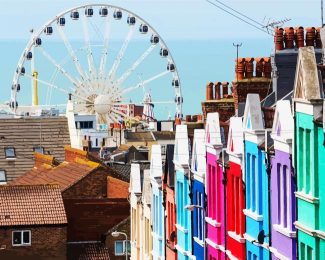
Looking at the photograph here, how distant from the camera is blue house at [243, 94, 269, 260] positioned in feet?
115

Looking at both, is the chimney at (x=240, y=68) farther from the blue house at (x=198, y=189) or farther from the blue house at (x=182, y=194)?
the blue house at (x=182, y=194)

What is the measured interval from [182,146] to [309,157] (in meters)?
15.5

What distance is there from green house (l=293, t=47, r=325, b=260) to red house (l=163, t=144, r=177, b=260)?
53.9 feet

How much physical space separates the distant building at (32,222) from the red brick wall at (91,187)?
697cm

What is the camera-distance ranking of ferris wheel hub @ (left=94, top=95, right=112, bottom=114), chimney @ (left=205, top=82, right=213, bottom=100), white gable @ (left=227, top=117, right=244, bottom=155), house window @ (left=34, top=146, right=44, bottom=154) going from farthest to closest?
ferris wheel hub @ (left=94, top=95, right=112, bottom=114) → house window @ (left=34, top=146, right=44, bottom=154) → chimney @ (left=205, top=82, right=213, bottom=100) → white gable @ (left=227, top=117, right=244, bottom=155)

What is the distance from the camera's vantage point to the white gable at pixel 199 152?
42812 mm

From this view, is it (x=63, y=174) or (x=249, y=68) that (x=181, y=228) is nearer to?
(x=249, y=68)

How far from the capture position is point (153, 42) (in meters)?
132

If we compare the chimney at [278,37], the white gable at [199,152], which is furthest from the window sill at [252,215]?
the white gable at [199,152]

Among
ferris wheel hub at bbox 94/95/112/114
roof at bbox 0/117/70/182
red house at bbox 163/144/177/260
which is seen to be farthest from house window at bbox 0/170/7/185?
red house at bbox 163/144/177/260

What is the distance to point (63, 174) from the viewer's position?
8731 cm

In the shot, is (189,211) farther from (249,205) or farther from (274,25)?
(249,205)

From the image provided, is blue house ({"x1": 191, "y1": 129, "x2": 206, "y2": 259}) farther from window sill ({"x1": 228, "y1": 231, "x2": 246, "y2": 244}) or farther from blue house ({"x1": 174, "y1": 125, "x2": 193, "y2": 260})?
window sill ({"x1": 228, "y1": 231, "x2": 246, "y2": 244})

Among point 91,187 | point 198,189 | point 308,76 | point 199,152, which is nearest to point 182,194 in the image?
point 198,189
